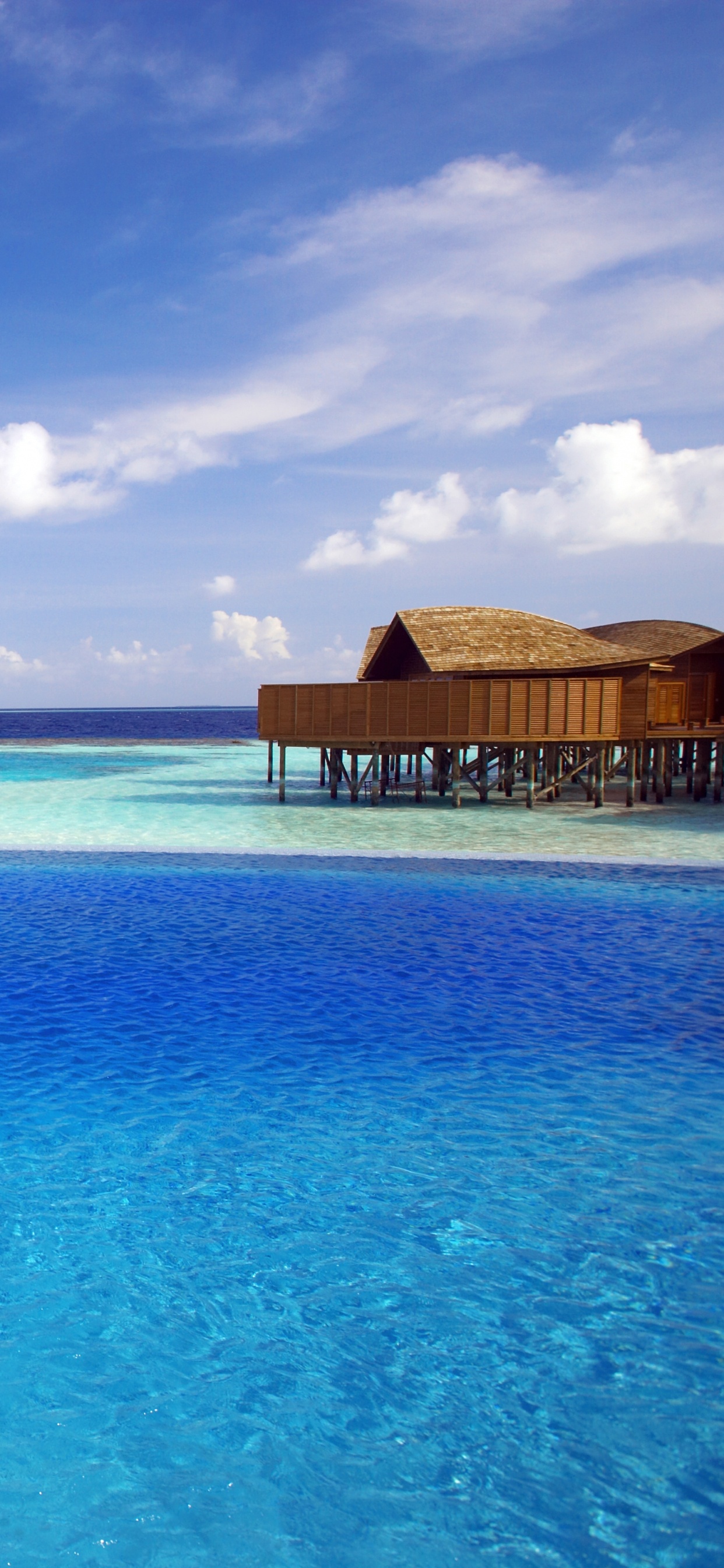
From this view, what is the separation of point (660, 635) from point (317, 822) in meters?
16.8

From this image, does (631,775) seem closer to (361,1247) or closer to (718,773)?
Answer: (718,773)

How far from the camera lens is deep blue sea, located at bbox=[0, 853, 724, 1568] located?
12.7ft

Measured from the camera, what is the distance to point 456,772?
27078 millimetres

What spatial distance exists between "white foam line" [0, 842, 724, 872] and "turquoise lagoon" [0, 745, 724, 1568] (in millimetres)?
5157

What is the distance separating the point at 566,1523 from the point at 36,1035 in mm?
6555

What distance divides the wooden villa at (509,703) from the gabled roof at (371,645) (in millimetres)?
417

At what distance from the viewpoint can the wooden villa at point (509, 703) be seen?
26484 mm

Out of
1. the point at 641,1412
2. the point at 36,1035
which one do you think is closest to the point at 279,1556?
the point at 641,1412

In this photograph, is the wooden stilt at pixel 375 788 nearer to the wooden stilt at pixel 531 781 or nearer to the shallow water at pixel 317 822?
the shallow water at pixel 317 822

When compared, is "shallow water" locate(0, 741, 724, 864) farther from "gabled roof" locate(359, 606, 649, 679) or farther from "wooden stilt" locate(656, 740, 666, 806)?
"gabled roof" locate(359, 606, 649, 679)

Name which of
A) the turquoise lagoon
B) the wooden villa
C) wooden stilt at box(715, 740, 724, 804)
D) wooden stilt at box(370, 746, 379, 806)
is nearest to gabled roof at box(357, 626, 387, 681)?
the wooden villa

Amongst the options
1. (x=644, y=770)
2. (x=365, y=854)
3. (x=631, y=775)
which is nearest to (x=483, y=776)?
(x=631, y=775)

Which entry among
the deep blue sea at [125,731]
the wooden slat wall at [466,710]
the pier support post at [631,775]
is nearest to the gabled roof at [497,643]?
the wooden slat wall at [466,710]

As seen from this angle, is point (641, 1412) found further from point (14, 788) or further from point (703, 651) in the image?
point (14, 788)
